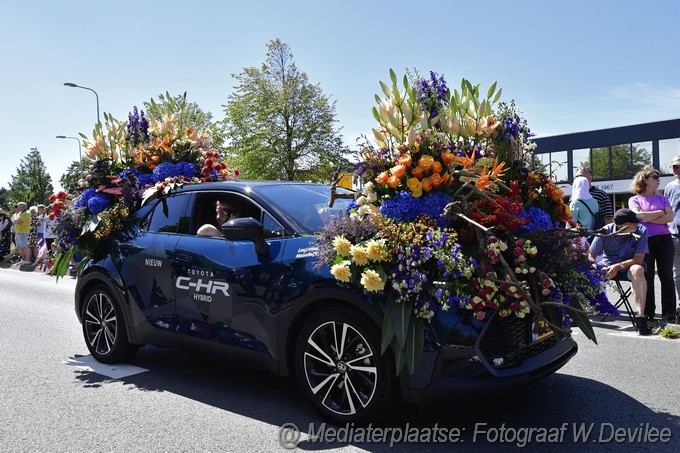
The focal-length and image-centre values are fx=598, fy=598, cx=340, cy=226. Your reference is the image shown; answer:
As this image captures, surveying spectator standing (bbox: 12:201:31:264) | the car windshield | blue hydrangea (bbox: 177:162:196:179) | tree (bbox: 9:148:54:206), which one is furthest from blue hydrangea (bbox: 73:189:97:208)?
tree (bbox: 9:148:54:206)

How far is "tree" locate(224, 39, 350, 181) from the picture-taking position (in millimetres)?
28062

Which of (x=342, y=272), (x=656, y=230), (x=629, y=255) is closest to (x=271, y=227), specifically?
(x=342, y=272)

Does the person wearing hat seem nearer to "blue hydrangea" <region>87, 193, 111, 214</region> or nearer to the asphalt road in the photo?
the asphalt road

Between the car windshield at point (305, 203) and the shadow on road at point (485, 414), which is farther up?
the car windshield at point (305, 203)

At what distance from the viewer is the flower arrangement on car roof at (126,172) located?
579 cm

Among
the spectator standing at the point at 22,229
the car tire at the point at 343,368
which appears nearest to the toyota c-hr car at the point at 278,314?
the car tire at the point at 343,368

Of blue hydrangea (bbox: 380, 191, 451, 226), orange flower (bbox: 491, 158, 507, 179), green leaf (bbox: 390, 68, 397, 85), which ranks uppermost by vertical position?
green leaf (bbox: 390, 68, 397, 85)

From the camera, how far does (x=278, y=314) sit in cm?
411

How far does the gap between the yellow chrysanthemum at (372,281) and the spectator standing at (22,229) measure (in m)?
16.8

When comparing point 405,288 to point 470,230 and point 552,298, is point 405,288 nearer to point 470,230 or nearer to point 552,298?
point 470,230

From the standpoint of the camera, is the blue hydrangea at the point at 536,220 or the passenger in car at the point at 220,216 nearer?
the blue hydrangea at the point at 536,220

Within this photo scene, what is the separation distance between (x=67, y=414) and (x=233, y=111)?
25181 millimetres

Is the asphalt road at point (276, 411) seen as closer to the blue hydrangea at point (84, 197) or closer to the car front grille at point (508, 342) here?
the car front grille at point (508, 342)

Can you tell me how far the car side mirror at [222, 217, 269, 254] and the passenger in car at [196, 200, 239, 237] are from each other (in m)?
0.69
